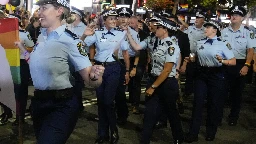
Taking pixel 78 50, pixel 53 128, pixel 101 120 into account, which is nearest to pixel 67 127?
pixel 53 128

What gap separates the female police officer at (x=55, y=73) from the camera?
14.3 feet

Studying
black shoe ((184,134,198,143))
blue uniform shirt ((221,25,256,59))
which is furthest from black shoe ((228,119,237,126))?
black shoe ((184,134,198,143))

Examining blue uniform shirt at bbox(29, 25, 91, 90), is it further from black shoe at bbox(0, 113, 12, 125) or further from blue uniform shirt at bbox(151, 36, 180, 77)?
black shoe at bbox(0, 113, 12, 125)

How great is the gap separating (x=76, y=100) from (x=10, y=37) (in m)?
1.26

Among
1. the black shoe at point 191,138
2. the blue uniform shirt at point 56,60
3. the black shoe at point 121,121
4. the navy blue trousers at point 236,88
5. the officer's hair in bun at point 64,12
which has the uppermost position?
the officer's hair in bun at point 64,12

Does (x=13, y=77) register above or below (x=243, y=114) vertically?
above

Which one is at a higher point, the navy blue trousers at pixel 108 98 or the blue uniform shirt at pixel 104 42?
the blue uniform shirt at pixel 104 42

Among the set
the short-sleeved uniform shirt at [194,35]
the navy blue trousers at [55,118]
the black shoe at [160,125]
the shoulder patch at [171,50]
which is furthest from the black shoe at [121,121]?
the navy blue trousers at [55,118]

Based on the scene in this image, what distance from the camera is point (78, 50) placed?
439 centimetres

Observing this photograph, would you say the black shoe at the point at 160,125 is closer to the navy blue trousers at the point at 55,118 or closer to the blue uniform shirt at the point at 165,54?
the blue uniform shirt at the point at 165,54

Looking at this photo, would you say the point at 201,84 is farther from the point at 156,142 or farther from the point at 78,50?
the point at 78,50

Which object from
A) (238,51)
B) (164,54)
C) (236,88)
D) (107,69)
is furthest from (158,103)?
(238,51)

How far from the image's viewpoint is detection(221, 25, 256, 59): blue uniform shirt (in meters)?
8.70

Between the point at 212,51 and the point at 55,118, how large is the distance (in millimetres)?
3422
